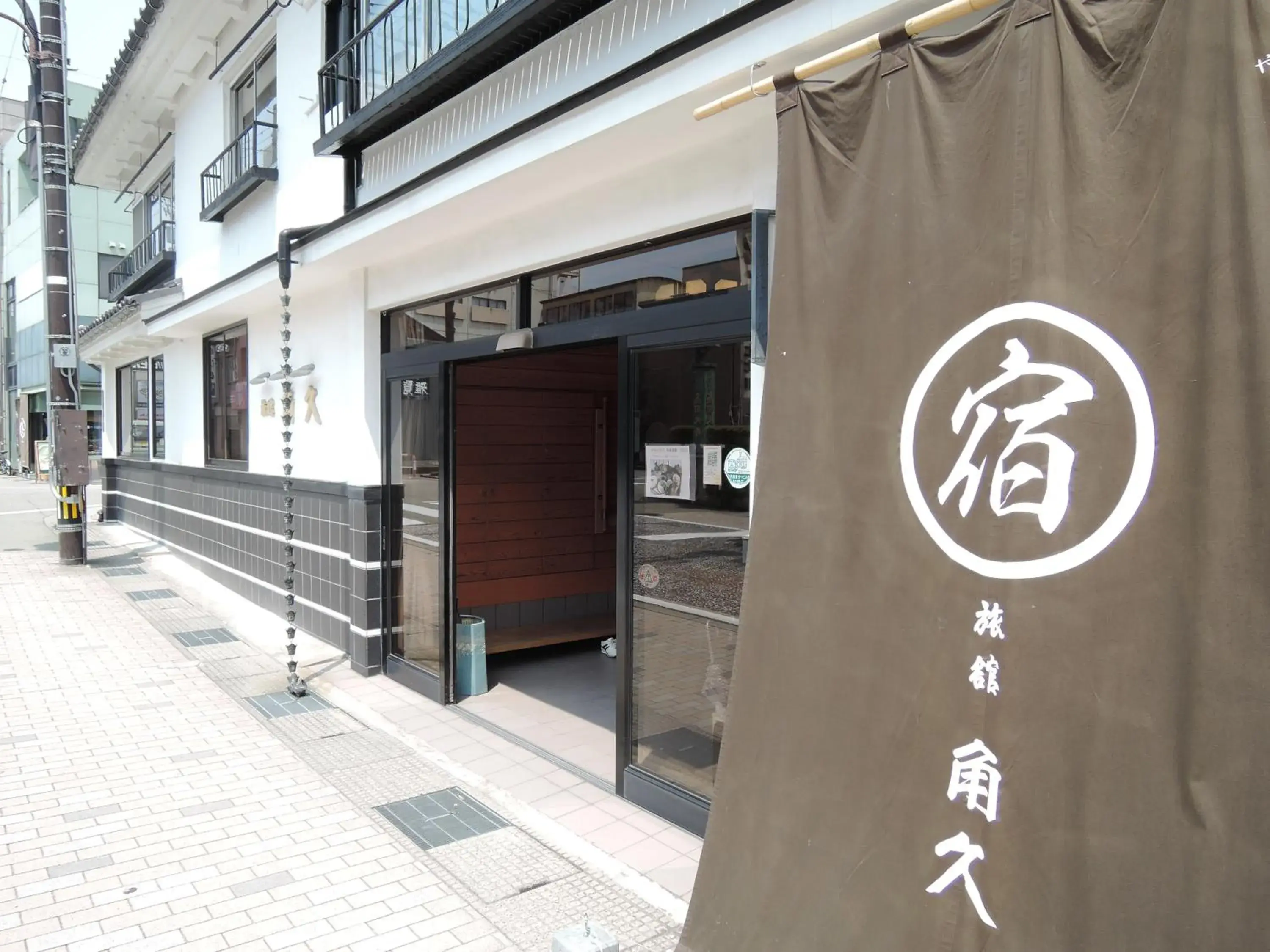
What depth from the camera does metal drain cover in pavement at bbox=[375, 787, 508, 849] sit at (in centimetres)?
429

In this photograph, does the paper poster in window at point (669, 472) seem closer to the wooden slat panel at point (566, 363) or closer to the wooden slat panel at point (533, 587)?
the wooden slat panel at point (566, 363)

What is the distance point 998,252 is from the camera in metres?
2.22

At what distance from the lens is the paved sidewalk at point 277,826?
138 inches

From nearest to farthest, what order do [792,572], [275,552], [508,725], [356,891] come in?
[792,572] < [356,891] < [508,725] < [275,552]

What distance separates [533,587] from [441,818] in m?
3.76

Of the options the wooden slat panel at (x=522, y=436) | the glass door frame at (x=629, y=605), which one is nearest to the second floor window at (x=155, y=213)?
the wooden slat panel at (x=522, y=436)

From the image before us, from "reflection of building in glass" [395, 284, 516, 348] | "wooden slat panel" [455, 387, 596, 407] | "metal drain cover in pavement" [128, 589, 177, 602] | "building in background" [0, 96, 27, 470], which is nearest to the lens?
"reflection of building in glass" [395, 284, 516, 348]

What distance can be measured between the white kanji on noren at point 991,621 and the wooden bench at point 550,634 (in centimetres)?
556

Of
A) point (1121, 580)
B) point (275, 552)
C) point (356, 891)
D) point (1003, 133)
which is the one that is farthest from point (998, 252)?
point (275, 552)

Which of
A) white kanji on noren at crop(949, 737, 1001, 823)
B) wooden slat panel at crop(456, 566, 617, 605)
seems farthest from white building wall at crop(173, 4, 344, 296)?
white kanji on noren at crop(949, 737, 1001, 823)

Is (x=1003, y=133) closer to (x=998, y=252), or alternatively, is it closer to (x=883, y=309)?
(x=998, y=252)

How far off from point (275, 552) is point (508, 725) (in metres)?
4.43

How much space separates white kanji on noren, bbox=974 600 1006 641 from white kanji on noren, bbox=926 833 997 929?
0.55m

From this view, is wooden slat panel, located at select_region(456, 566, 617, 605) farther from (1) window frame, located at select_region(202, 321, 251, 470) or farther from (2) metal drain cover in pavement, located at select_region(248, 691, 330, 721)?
(1) window frame, located at select_region(202, 321, 251, 470)
